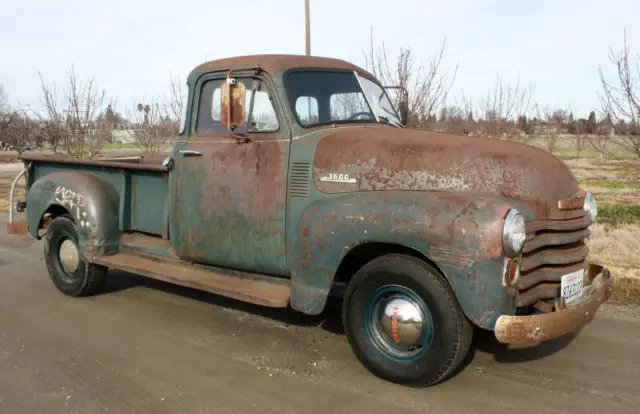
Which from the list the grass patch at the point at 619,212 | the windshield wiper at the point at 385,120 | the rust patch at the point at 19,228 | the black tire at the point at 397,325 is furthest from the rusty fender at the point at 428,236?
the grass patch at the point at 619,212

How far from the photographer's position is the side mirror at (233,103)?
163 inches

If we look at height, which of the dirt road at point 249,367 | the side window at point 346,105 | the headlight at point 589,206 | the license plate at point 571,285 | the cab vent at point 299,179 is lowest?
the dirt road at point 249,367

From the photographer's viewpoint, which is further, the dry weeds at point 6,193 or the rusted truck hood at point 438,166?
the dry weeds at point 6,193

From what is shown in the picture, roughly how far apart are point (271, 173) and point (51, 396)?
6.84ft

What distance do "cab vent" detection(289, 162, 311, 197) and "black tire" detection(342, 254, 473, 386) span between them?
81 cm

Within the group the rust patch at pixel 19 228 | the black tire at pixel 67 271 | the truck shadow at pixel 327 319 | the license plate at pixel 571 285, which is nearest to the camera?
the license plate at pixel 571 285

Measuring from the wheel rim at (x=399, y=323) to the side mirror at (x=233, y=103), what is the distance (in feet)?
5.54

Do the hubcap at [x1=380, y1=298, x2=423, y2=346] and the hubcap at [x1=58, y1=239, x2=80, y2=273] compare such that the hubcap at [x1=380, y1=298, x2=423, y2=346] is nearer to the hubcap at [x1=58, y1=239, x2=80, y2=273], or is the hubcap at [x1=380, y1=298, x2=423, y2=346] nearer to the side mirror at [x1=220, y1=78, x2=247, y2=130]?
the side mirror at [x1=220, y1=78, x2=247, y2=130]

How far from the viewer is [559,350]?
161 inches

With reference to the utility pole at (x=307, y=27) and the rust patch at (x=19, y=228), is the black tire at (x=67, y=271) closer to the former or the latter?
the rust patch at (x=19, y=228)

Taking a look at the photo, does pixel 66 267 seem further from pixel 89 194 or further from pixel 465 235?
pixel 465 235

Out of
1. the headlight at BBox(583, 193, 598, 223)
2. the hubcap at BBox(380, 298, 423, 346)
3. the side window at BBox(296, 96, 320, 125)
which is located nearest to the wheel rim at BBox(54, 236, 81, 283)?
the side window at BBox(296, 96, 320, 125)

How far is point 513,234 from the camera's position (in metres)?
3.05

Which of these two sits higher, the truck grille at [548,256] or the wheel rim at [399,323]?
the truck grille at [548,256]
